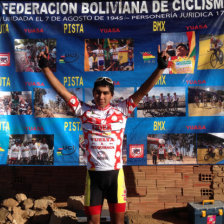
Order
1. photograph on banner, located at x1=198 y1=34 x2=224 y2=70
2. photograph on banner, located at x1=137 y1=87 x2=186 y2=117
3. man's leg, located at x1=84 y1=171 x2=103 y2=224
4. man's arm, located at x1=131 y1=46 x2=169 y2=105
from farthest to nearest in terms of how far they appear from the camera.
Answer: photograph on banner, located at x1=137 y1=87 x2=186 y2=117, photograph on banner, located at x1=198 y1=34 x2=224 y2=70, man's leg, located at x1=84 y1=171 x2=103 y2=224, man's arm, located at x1=131 y1=46 x2=169 y2=105

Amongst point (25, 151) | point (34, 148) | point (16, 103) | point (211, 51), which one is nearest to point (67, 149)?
point (34, 148)

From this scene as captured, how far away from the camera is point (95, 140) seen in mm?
2686

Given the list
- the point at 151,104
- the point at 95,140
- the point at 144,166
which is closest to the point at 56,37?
the point at 151,104

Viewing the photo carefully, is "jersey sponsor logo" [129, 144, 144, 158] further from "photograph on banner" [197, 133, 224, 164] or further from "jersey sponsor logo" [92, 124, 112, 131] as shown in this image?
"jersey sponsor logo" [92, 124, 112, 131]

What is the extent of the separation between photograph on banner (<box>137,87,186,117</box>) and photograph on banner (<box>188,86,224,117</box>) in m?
0.11

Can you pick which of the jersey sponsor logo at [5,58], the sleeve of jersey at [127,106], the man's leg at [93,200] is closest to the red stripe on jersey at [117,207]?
the man's leg at [93,200]

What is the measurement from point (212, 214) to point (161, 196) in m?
0.78

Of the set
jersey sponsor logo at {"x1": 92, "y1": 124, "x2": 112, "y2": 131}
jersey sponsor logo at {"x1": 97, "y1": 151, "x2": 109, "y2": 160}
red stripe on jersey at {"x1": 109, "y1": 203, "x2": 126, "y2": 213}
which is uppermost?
jersey sponsor logo at {"x1": 92, "y1": 124, "x2": 112, "y2": 131}

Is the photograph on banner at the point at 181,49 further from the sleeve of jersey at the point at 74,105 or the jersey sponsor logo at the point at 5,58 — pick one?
the jersey sponsor logo at the point at 5,58

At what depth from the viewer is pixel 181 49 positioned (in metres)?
3.91

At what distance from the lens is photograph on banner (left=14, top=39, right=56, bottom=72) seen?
156 inches

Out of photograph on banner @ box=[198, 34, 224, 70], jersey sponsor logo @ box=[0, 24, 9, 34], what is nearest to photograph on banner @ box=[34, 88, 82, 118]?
jersey sponsor logo @ box=[0, 24, 9, 34]

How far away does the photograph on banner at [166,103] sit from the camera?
12.9 ft

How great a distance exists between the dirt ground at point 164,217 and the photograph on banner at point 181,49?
7.04 feet
